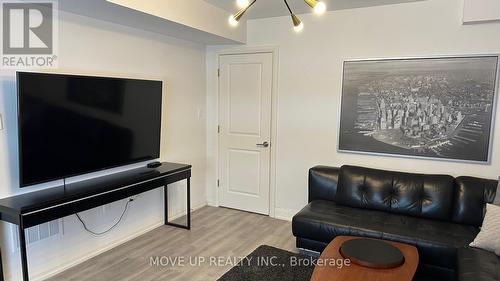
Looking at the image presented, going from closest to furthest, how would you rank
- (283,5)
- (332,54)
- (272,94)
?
(283,5)
(332,54)
(272,94)

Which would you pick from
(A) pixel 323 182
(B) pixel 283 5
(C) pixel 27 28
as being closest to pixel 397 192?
(A) pixel 323 182

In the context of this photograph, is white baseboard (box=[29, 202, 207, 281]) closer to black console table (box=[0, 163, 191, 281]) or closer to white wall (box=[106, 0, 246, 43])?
black console table (box=[0, 163, 191, 281])

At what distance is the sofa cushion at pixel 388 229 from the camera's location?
2.54 m

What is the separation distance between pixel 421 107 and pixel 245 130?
2.06 metres

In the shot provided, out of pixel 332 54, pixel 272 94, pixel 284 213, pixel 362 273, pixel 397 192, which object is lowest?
pixel 284 213

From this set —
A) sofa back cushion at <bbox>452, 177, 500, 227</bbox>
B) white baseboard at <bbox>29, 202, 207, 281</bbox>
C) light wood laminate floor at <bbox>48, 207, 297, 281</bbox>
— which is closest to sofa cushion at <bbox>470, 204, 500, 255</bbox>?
sofa back cushion at <bbox>452, 177, 500, 227</bbox>

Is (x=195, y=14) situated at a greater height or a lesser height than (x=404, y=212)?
greater

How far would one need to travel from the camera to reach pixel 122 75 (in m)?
3.27

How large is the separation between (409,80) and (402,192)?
1.16 metres

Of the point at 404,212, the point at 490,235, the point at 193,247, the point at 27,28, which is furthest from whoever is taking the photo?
the point at 193,247

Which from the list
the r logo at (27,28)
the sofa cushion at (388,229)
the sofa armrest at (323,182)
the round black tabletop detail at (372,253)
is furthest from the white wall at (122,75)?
the round black tabletop detail at (372,253)

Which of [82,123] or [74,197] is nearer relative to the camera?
[74,197]

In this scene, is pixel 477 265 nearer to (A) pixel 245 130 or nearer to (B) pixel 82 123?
(A) pixel 245 130

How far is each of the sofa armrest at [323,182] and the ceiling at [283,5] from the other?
1714 mm
